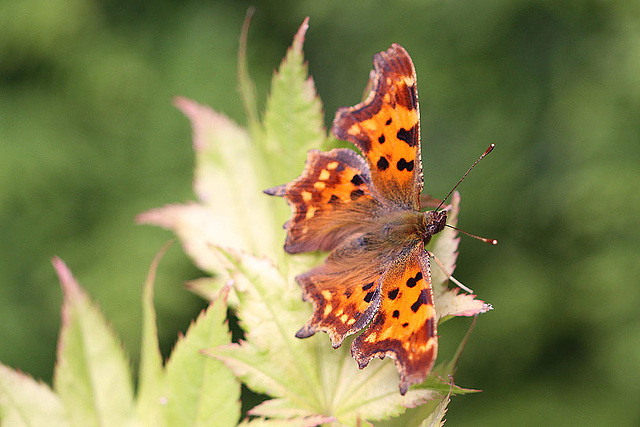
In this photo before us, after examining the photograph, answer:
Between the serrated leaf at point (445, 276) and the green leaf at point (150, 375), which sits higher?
the serrated leaf at point (445, 276)

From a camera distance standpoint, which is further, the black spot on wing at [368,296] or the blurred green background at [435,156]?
the blurred green background at [435,156]

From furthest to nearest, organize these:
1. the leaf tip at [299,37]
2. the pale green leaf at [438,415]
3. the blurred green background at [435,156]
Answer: the blurred green background at [435,156], the leaf tip at [299,37], the pale green leaf at [438,415]

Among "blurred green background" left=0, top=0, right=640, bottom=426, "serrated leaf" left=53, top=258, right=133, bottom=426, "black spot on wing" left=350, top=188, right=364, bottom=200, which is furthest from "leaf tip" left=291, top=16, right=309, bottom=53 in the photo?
"blurred green background" left=0, top=0, right=640, bottom=426

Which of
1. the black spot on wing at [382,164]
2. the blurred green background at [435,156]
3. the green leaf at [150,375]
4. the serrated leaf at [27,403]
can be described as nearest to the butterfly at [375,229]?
the black spot on wing at [382,164]

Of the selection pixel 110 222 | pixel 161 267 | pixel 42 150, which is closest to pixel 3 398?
pixel 161 267

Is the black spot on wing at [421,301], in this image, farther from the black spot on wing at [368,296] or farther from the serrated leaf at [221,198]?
the serrated leaf at [221,198]

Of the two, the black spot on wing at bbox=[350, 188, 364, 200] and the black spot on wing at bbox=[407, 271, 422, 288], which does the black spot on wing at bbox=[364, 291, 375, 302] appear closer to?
the black spot on wing at bbox=[407, 271, 422, 288]

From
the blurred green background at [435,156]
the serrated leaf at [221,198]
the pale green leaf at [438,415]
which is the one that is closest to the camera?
the pale green leaf at [438,415]
